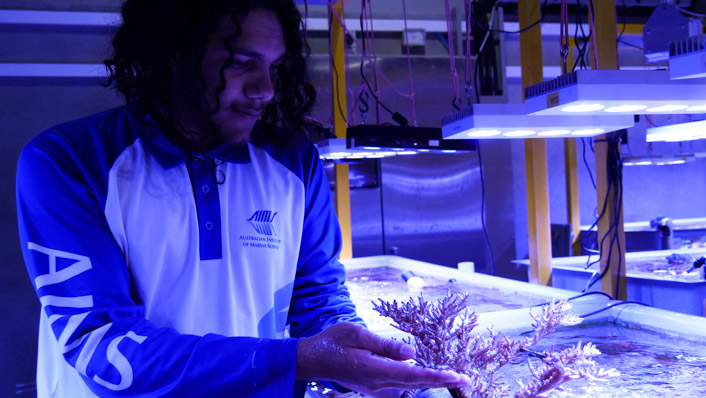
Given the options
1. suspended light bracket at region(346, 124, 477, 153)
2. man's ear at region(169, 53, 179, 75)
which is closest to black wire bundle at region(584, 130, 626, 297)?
suspended light bracket at region(346, 124, 477, 153)

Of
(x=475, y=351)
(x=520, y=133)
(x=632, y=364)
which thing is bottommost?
(x=632, y=364)

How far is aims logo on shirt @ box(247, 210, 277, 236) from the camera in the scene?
1236 mm

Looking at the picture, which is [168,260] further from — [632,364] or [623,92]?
[632,364]

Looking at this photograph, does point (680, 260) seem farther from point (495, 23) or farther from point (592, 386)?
point (592, 386)

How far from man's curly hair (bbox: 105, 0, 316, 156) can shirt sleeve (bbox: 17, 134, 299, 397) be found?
7.4 inches

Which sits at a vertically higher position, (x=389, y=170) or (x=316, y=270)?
(x=389, y=170)

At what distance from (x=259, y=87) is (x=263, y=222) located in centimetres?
27

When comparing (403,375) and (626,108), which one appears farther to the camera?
(626,108)

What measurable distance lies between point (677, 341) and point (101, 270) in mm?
1672

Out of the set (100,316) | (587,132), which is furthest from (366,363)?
(587,132)

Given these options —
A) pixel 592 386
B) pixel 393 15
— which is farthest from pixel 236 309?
pixel 393 15

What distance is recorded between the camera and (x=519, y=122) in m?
1.97

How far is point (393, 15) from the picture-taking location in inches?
219

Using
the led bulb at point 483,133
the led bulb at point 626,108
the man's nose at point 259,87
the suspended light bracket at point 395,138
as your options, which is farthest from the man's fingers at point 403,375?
the suspended light bracket at point 395,138
